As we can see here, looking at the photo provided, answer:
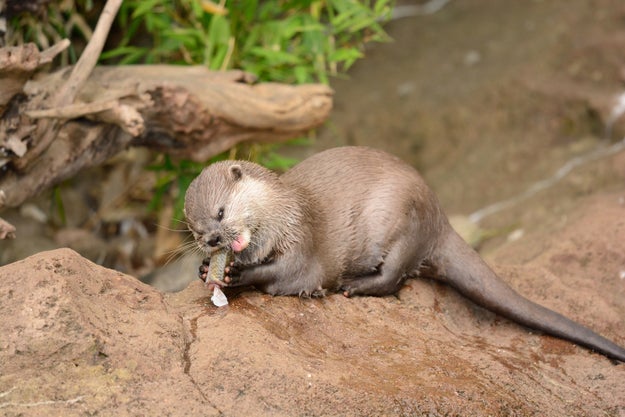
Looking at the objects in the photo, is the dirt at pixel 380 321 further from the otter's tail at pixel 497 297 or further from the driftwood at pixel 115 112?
the driftwood at pixel 115 112

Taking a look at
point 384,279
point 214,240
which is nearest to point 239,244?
point 214,240

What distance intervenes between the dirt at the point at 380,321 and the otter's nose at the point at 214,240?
0.15 metres

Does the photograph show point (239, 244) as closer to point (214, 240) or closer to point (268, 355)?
point (214, 240)

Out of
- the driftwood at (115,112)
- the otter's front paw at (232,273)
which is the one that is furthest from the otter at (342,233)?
the driftwood at (115,112)

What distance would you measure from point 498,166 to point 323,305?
259 centimetres

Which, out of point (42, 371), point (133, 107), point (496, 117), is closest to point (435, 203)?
point (133, 107)

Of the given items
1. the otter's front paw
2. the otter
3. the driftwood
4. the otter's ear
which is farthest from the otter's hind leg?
the driftwood

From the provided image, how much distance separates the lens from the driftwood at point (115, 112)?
2.64m

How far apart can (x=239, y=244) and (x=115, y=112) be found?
799mm

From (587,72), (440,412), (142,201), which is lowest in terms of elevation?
(142,201)

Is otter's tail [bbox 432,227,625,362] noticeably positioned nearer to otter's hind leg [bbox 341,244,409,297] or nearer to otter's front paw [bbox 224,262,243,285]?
otter's hind leg [bbox 341,244,409,297]

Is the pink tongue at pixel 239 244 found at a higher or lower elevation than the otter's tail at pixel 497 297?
higher

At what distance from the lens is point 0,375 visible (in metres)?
1.68

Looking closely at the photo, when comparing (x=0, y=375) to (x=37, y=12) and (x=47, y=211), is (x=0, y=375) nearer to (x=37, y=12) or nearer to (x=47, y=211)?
(x=37, y=12)
